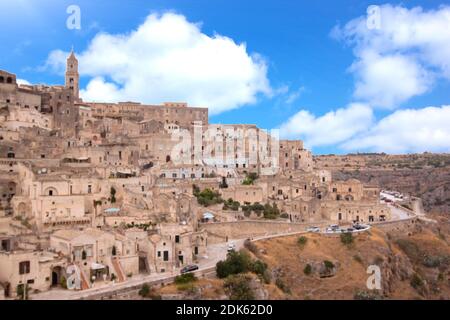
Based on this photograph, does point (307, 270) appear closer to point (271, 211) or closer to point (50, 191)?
point (271, 211)

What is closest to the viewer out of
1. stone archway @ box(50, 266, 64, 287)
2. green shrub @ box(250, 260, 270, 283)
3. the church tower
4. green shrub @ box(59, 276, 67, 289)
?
green shrub @ box(59, 276, 67, 289)

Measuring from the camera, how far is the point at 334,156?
452 ft

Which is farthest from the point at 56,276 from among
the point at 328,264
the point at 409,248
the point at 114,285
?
the point at 409,248

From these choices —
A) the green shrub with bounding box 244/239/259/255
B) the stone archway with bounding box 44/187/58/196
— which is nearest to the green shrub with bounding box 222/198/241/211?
the green shrub with bounding box 244/239/259/255

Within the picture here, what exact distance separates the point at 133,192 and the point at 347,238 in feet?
64.3

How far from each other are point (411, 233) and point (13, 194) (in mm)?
39477

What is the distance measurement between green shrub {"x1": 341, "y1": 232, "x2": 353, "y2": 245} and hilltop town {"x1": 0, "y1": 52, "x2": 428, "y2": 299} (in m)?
3.35

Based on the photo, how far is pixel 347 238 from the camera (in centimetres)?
Result: 4503

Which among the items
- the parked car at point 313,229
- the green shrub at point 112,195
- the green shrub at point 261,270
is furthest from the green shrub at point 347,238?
the green shrub at point 112,195

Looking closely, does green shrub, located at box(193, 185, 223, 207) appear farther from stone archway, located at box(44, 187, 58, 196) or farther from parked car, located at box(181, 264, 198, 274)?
stone archway, located at box(44, 187, 58, 196)

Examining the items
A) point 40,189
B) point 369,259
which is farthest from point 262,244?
point 40,189

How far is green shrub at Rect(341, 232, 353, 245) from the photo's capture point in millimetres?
44844

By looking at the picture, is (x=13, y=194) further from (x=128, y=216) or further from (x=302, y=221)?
(x=302, y=221)

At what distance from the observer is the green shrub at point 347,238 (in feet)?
147
